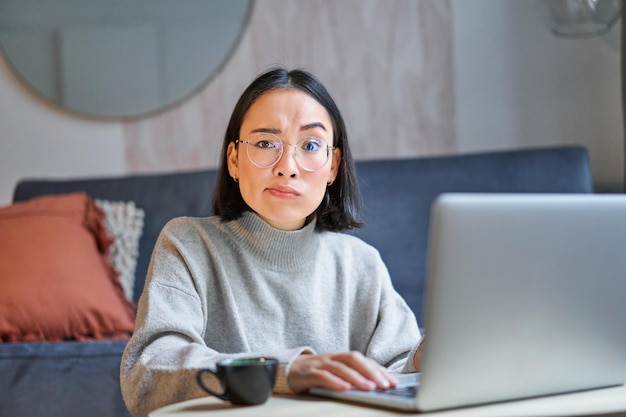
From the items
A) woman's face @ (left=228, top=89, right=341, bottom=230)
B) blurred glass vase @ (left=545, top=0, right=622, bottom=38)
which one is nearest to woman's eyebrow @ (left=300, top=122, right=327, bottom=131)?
woman's face @ (left=228, top=89, right=341, bottom=230)

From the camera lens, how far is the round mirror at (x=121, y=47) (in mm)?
3186

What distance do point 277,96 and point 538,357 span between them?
0.63m

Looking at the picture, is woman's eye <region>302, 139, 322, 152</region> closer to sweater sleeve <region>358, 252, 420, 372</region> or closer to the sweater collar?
the sweater collar

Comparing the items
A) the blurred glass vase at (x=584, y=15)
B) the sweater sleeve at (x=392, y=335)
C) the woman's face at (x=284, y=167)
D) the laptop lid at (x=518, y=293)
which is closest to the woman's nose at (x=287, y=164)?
the woman's face at (x=284, y=167)

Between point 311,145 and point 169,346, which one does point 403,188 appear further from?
point 169,346

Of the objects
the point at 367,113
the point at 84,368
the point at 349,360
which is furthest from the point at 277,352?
the point at 367,113

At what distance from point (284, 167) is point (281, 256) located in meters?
0.16

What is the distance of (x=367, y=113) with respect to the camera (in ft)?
10.6

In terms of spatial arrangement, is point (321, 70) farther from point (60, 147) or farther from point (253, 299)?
point (253, 299)

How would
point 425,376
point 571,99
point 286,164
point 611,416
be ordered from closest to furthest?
point 425,376 → point 611,416 → point 286,164 → point 571,99

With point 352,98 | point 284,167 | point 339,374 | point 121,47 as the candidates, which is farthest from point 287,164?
point 121,47

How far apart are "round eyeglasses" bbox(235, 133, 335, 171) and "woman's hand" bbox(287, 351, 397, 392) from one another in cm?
41

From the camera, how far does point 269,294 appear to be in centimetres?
143

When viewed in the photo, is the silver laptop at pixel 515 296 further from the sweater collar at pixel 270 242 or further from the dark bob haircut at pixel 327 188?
the dark bob haircut at pixel 327 188
